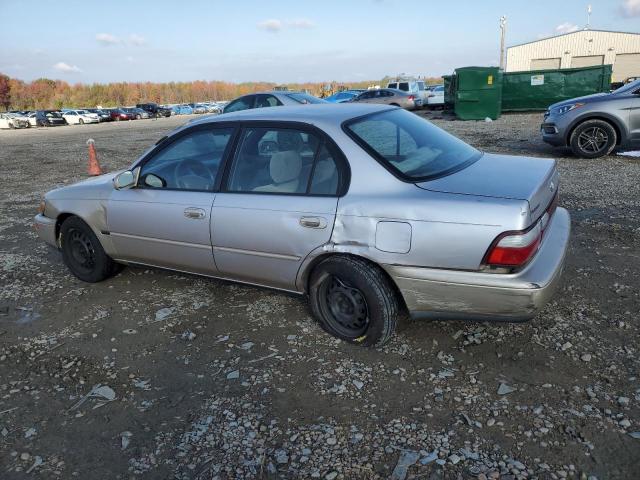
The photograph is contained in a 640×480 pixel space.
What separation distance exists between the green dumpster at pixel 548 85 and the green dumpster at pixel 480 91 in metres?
1.61

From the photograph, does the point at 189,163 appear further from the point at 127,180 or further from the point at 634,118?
the point at 634,118

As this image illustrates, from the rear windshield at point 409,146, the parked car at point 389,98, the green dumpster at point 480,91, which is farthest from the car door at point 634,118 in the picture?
the parked car at point 389,98

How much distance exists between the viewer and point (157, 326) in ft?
12.3

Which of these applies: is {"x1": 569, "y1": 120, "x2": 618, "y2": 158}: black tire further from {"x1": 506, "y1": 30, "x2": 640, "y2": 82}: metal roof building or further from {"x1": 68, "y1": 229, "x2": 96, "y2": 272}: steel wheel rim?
{"x1": 506, "y1": 30, "x2": 640, "y2": 82}: metal roof building

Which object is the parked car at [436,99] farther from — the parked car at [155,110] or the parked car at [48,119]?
the parked car at [48,119]

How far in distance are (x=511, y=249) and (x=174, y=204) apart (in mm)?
2470

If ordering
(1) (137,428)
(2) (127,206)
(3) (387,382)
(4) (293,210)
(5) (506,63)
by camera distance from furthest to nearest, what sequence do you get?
(5) (506,63)
(2) (127,206)
(4) (293,210)
(3) (387,382)
(1) (137,428)

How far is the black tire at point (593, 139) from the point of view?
8.99 m

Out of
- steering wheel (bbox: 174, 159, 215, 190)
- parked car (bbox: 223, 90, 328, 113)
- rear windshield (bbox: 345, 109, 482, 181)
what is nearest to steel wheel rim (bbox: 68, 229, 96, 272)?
steering wheel (bbox: 174, 159, 215, 190)

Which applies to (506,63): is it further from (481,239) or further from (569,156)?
(481,239)

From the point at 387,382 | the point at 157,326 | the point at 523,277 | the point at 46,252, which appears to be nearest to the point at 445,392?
the point at 387,382

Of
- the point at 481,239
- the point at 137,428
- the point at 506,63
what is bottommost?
the point at 137,428

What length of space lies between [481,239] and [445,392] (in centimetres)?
90

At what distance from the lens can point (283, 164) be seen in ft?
11.2
